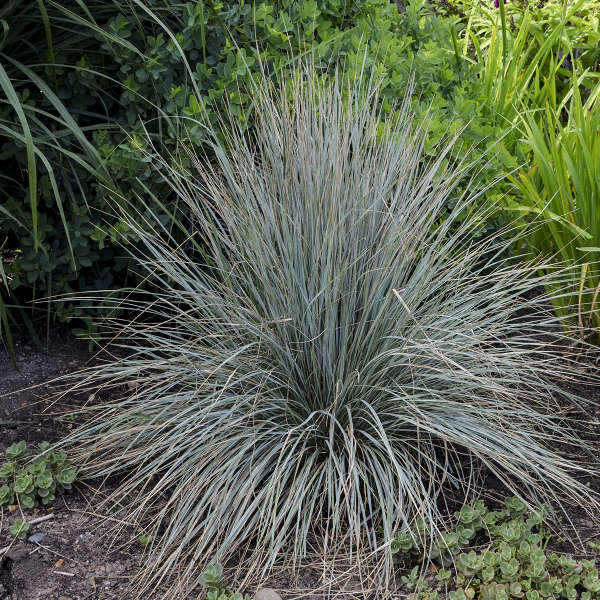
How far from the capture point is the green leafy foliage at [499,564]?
198cm

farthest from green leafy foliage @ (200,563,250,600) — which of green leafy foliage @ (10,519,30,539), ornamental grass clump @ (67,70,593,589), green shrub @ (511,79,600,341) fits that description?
green shrub @ (511,79,600,341)

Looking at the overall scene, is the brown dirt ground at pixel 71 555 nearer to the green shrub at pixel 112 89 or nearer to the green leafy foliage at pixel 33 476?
the green leafy foliage at pixel 33 476

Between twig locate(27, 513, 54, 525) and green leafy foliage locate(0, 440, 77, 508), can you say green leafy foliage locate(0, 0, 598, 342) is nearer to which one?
green leafy foliage locate(0, 440, 77, 508)

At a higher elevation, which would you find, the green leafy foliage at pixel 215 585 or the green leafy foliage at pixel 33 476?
the green leafy foliage at pixel 33 476

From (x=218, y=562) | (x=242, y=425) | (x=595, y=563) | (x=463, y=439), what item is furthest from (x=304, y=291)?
(x=595, y=563)

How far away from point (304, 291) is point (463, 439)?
2.10 feet

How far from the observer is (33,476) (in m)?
2.36

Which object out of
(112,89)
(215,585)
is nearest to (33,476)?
(215,585)

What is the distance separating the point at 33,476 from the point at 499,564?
141cm

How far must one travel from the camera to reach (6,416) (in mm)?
2756

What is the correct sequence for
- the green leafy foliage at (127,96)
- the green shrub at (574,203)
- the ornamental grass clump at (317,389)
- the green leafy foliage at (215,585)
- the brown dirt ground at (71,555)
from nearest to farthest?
the green leafy foliage at (215,585) → the brown dirt ground at (71,555) → the ornamental grass clump at (317,389) → the green leafy foliage at (127,96) → the green shrub at (574,203)

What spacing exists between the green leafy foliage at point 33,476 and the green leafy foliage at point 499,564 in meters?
1.06

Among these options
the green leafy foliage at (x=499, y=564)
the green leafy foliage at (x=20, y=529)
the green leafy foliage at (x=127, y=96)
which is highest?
the green leafy foliage at (x=127, y=96)

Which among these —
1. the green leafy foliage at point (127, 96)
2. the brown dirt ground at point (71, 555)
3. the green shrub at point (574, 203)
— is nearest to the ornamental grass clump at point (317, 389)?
the brown dirt ground at point (71, 555)
